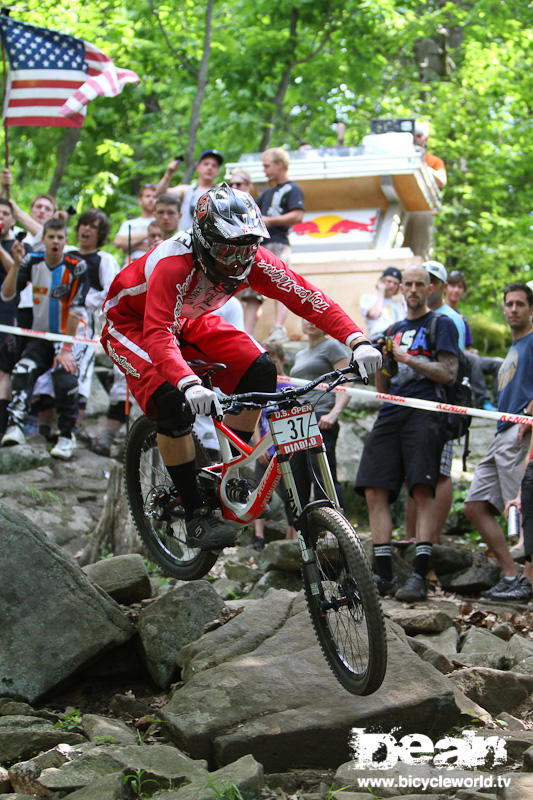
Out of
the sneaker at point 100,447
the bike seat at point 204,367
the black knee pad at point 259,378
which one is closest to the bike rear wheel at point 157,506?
the black knee pad at point 259,378

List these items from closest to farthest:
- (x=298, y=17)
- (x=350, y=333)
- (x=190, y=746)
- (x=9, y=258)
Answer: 1. (x=190, y=746)
2. (x=350, y=333)
3. (x=9, y=258)
4. (x=298, y=17)

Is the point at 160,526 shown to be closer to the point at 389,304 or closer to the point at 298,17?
the point at 389,304

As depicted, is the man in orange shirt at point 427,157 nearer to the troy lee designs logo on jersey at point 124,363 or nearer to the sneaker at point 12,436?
the sneaker at point 12,436

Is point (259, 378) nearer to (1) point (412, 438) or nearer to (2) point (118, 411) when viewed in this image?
(1) point (412, 438)

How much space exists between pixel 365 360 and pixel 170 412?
1.14 m

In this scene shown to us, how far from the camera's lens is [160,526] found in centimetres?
608

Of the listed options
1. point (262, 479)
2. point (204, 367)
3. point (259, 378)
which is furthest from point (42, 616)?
point (259, 378)

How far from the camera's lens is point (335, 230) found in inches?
596

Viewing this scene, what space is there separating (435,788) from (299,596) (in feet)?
6.08

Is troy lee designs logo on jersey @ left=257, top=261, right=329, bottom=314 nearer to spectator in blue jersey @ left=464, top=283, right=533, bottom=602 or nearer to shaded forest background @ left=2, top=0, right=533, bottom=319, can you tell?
spectator in blue jersey @ left=464, top=283, right=533, bottom=602

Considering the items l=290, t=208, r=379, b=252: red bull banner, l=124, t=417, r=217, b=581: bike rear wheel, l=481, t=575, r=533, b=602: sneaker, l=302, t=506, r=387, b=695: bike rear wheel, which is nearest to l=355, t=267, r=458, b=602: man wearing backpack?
l=481, t=575, r=533, b=602: sneaker

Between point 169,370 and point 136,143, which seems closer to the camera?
point 169,370

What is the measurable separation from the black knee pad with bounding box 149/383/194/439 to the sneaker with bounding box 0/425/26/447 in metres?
4.49

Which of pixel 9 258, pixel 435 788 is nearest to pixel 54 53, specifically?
pixel 9 258
